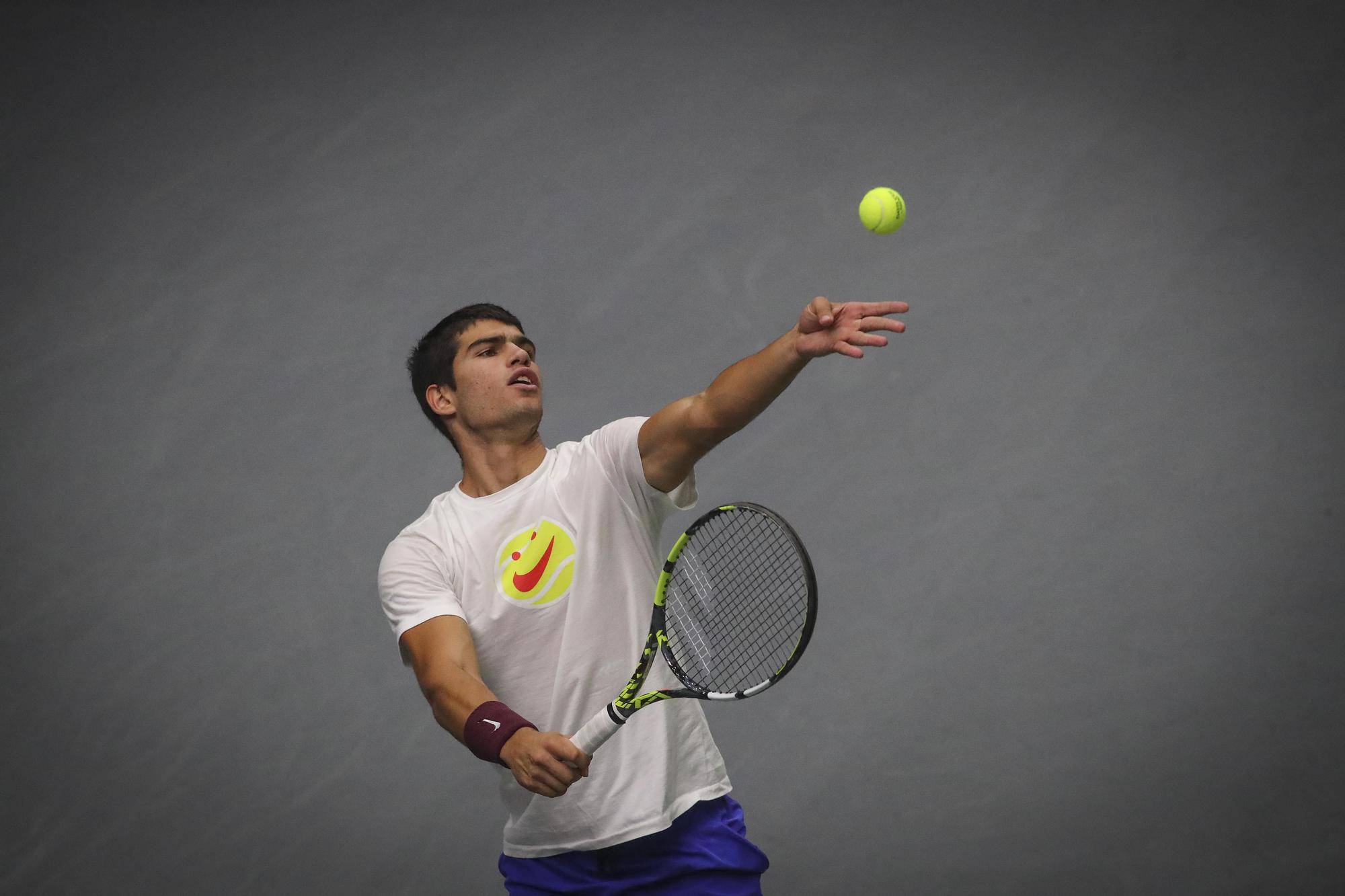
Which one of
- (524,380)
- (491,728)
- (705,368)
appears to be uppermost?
(705,368)

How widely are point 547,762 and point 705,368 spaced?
101 inches

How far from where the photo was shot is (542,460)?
8.72ft

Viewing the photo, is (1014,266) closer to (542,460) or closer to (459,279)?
(459,279)

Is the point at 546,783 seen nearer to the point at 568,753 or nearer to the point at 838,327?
the point at 568,753

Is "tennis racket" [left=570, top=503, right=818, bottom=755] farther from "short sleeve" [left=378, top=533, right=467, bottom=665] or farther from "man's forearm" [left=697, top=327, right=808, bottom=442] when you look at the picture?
"short sleeve" [left=378, top=533, right=467, bottom=665]

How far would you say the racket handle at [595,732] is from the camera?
7.07 ft

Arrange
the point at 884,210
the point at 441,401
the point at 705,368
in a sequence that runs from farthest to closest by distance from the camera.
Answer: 1. the point at 705,368
2. the point at 884,210
3. the point at 441,401

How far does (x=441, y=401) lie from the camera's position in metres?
2.82

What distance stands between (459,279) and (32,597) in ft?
5.58

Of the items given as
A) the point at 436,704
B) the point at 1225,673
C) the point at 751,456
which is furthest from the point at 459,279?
the point at 1225,673

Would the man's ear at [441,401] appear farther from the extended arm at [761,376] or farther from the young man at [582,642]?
Answer: the extended arm at [761,376]

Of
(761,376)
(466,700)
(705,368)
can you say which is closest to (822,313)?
(761,376)

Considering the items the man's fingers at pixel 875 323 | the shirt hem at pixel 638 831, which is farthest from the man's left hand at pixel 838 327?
the shirt hem at pixel 638 831

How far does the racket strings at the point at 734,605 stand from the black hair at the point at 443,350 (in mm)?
593
